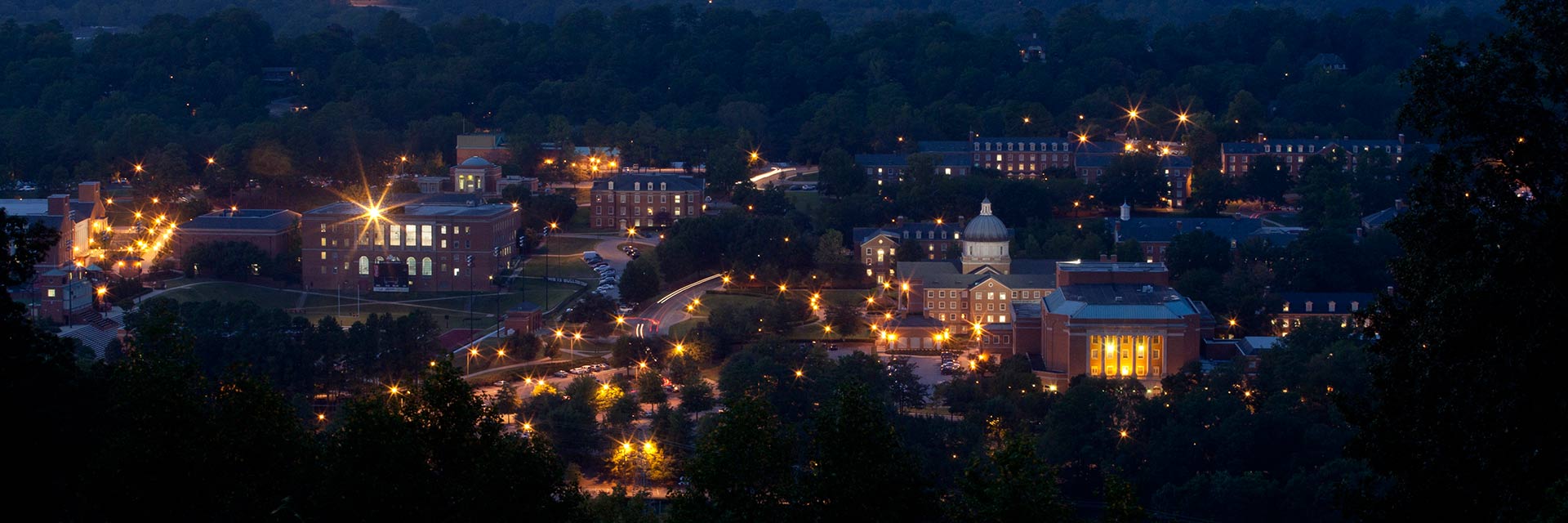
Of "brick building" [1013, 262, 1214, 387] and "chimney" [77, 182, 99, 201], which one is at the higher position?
"chimney" [77, 182, 99, 201]

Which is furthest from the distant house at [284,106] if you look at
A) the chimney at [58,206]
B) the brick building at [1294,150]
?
the brick building at [1294,150]

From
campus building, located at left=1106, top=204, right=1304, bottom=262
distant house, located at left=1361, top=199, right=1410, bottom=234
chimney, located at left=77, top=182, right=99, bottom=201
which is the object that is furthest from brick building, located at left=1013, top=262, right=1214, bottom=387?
chimney, located at left=77, top=182, right=99, bottom=201

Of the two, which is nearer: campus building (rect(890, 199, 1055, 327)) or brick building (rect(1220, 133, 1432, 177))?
campus building (rect(890, 199, 1055, 327))

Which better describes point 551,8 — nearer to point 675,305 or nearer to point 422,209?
point 422,209

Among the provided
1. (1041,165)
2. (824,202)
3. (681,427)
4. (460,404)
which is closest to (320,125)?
(824,202)

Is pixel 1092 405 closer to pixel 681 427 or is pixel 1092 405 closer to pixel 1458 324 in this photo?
pixel 681 427

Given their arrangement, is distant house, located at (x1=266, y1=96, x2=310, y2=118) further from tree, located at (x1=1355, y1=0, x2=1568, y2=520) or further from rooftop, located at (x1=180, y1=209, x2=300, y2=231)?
tree, located at (x1=1355, y1=0, x2=1568, y2=520)

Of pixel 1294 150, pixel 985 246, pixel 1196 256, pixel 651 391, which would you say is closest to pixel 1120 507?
pixel 651 391

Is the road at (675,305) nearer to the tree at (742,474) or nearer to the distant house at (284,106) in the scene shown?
the tree at (742,474)
